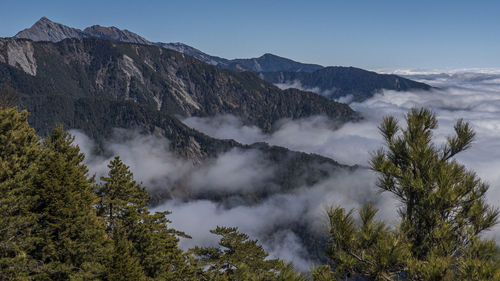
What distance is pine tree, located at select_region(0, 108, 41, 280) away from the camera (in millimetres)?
16703

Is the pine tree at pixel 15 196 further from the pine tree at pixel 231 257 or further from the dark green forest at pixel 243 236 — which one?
the pine tree at pixel 231 257

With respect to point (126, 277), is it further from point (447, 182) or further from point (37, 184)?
point (447, 182)

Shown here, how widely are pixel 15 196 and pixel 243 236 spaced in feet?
67.1

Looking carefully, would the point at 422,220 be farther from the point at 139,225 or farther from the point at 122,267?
the point at 139,225

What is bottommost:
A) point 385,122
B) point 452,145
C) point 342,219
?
point 342,219

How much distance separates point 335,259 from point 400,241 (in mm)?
1676

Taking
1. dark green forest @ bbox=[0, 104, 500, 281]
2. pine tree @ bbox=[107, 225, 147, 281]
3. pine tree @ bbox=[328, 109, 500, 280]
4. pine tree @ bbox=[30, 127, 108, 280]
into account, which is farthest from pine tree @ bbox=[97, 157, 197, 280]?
pine tree @ bbox=[328, 109, 500, 280]

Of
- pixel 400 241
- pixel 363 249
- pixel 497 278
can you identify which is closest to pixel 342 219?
pixel 363 249

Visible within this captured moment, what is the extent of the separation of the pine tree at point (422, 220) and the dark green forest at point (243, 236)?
0.03 metres

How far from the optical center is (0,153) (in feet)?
70.4

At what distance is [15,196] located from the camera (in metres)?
17.9

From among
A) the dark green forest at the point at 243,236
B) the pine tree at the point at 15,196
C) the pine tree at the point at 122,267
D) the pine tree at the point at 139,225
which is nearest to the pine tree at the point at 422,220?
the dark green forest at the point at 243,236

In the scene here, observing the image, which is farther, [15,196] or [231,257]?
[231,257]

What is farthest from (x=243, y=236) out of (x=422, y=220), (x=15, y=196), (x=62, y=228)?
(x=422, y=220)
